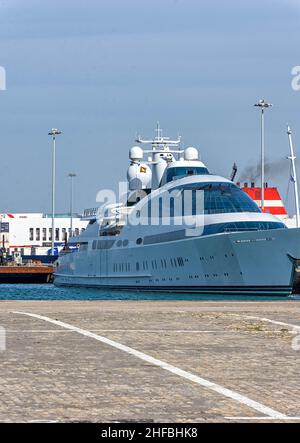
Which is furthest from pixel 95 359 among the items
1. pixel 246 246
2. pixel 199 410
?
pixel 246 246

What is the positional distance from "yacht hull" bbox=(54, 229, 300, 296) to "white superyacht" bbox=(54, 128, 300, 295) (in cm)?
6

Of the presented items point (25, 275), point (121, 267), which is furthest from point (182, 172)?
point (25, 275)

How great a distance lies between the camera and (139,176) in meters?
99.8

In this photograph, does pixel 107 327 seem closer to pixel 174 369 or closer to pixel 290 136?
pixel 174 369

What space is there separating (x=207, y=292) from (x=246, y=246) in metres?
5.70

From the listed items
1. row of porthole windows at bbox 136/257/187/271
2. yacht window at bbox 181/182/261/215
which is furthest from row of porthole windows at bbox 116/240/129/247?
yacht window at bbox 181/182/261/215

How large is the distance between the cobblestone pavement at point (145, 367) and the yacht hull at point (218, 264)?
40.2 metres

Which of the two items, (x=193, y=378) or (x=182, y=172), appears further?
(x=182, y=172)

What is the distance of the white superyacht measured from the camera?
7106cm

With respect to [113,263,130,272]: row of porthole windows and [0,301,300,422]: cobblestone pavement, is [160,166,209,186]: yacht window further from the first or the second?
[0,301,300,422]: cobblestone pavement

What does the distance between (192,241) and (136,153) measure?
92.5 feet

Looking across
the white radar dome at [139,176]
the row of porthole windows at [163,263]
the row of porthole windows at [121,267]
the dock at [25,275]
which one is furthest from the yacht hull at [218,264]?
the dock at [25,275]

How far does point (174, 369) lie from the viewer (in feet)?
57.2

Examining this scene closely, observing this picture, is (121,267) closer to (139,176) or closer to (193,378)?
(139,176)
